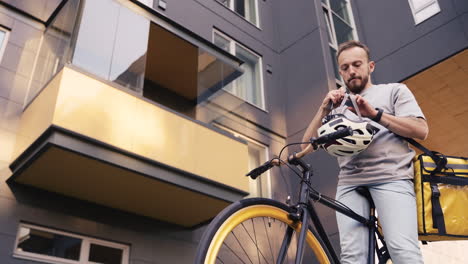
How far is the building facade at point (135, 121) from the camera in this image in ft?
19.5

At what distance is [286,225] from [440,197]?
874mm

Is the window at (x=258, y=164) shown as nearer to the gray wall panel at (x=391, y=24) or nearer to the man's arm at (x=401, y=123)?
the gray wall panel at (x=391, y=24)

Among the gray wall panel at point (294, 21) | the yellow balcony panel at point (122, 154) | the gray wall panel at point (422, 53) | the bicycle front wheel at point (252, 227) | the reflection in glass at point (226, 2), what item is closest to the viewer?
the bicycle front wheel at point (252, 227)

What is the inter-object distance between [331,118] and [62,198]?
544cm

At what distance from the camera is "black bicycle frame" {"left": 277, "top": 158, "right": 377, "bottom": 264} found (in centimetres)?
206

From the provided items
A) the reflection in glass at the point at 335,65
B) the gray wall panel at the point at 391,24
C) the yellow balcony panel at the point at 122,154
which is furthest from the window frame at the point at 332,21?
the yellow balcony panel at the point at 122,154

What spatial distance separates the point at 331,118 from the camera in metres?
2.17

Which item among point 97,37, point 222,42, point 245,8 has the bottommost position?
point 97,37

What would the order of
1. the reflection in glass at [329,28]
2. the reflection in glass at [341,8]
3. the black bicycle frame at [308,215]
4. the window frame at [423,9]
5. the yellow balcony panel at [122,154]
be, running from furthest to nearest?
the reflection in glass at [341,8], the reflection in glass at [329,28], the window frame at [423,9], the yellow balcony panel at [122,154], the black bicycle frame at [308,215]

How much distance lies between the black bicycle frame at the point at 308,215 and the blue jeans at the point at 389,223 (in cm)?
3

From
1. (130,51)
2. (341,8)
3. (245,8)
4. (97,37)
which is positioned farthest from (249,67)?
(97,37)

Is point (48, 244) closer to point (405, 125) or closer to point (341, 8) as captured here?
point (405, 125)

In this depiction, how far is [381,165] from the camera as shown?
7.80ft

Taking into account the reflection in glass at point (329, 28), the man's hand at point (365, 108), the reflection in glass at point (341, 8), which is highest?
the reflection in glass at point (341, 8)
